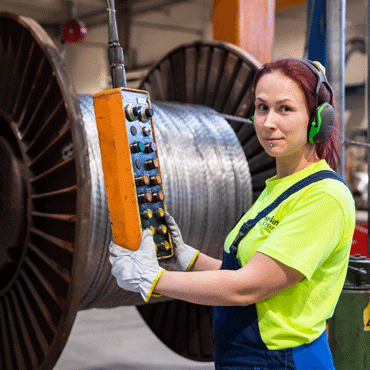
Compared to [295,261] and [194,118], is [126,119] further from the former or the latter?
[194,118]

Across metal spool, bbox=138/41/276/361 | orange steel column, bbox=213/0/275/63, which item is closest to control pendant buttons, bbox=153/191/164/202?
metal spool, bbox=138/41/276/361

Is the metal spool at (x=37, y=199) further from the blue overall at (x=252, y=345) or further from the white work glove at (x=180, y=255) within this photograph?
the blue overall at (x=252, y=345)

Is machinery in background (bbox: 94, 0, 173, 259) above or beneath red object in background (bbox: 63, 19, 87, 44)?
beneath

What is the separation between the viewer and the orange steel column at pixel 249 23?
12.9ft

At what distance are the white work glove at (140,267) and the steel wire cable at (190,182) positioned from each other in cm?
132

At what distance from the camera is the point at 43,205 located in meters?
2.62

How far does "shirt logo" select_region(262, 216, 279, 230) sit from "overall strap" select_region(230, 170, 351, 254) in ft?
0.08

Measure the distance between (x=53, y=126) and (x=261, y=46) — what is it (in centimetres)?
203

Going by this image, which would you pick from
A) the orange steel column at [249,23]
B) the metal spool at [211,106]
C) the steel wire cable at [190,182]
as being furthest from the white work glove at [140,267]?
the orange steel column at [249,23]

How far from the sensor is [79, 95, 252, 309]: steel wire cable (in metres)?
2.83

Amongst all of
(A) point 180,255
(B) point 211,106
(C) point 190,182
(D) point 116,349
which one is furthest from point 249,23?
(A) point 180,255

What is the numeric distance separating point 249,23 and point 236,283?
116 inches

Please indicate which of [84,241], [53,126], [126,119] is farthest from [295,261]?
[53,126]

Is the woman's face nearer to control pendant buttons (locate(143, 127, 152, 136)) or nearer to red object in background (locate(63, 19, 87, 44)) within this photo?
control pendant buttons (locate(143, 127, 152, 136))
